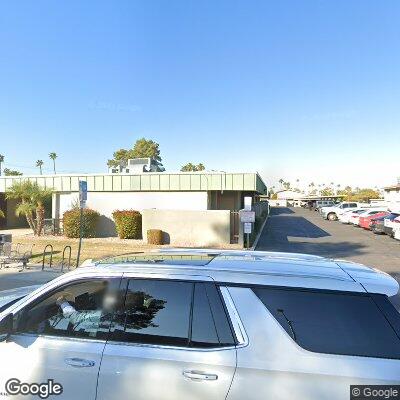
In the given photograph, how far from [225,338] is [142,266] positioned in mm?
823

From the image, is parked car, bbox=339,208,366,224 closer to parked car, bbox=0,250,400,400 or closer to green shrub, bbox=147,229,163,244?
green shrub, bbox=147,229,163,244

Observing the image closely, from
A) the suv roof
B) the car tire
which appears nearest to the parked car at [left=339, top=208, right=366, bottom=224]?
the car tire

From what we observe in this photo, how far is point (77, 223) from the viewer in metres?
19.8

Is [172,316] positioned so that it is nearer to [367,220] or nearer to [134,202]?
[134,202]

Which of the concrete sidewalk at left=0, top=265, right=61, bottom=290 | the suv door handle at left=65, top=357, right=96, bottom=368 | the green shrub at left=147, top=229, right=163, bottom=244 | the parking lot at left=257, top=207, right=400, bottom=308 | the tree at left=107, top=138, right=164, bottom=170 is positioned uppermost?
the tree at left=107, top=138, right=164, bottom=170

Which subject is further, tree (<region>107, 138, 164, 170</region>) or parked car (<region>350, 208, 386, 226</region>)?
tree (<region>107, 138, 164, 170</region>)

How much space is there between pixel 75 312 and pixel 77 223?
17.6 m

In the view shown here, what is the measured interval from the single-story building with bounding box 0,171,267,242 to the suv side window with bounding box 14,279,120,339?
1512 centimetres

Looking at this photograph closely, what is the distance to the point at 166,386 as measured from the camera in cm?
241

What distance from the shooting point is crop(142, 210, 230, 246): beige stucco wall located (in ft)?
57.3

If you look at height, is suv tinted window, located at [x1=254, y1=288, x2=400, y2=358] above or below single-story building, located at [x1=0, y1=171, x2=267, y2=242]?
below

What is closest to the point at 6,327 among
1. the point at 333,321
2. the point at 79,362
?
the point at 79,362

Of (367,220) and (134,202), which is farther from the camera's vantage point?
(367,220)

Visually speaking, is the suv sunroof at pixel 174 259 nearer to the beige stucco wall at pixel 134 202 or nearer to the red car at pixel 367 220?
the beige stucco wall at pixel 134 202
